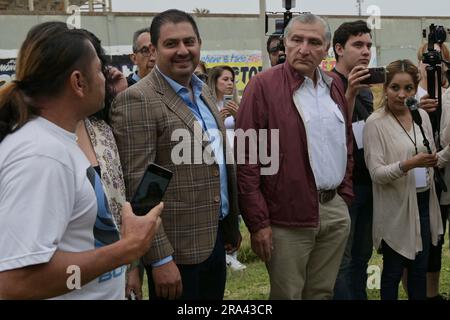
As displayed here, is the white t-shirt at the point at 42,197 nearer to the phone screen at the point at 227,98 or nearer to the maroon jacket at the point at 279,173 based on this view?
the maroon jacket at the point at 279,173

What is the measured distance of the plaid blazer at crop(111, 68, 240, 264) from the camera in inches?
94.1

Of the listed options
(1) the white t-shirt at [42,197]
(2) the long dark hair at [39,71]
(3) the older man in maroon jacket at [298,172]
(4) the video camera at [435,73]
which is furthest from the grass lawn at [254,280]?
(2) the long dark hair at [39,71]

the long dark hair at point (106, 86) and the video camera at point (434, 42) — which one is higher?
the video camera at point (434, 42)

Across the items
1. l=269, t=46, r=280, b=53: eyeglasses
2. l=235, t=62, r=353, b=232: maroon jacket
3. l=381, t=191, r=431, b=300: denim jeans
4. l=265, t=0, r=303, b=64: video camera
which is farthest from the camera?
l=269, t=46, r=280, b=53: eyeglasses

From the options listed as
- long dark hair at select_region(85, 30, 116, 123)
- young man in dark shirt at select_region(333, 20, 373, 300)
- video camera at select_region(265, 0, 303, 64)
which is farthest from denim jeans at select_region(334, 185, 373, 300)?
long dark hair at select_region(85, 30, 116, 123)

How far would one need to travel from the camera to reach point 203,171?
2.55 metres

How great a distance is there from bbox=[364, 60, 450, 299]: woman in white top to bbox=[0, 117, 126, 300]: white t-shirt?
7.13 feet

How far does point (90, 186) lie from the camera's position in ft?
5.31

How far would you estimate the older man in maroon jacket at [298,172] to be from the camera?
2869mm

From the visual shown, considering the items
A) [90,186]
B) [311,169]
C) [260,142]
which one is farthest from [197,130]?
[90,186]

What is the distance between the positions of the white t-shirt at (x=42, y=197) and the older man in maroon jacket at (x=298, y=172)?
1.34 metres

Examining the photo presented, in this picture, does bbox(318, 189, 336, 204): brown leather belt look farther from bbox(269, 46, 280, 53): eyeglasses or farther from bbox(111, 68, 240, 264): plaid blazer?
bbox(269, 46, 280, 53): eyeglasses

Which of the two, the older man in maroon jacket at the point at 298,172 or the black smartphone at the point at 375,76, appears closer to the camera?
the older man in maroon jacket at the point at 298,172

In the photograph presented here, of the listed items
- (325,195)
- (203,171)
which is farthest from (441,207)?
(203,171)
